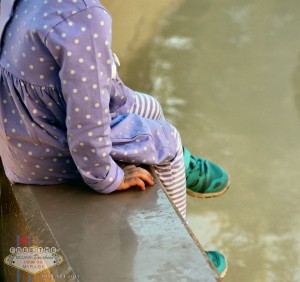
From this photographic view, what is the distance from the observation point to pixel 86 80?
4.66 feet

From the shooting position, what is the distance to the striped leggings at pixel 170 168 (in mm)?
1810

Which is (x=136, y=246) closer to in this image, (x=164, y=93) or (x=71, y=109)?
(x=71, y=109)

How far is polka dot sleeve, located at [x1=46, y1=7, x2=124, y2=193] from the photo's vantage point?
1.39m

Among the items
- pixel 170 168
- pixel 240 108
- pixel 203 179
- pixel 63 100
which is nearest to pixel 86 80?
pixel 63 100

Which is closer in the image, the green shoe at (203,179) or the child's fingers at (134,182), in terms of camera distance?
the child's fingers at (134,182)

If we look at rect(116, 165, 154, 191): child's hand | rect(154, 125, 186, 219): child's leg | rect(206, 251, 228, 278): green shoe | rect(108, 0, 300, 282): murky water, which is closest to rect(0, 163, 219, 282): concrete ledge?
rect(116, 165, 154, 191): child's hand

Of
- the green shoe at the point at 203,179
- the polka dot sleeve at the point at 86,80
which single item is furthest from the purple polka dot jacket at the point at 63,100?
the green shoe at the point at 203,179

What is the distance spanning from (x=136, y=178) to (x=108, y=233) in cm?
20

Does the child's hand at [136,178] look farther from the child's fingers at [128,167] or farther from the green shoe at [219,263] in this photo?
the green shoe at [219,263]

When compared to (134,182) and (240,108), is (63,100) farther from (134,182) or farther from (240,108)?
(240,108)

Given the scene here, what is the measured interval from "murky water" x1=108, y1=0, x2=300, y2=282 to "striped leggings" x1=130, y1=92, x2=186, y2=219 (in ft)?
1.83

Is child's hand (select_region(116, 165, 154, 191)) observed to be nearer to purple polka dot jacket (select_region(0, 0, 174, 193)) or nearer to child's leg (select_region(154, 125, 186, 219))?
purple polka dot jacket (select_region(0, 0, 174, 193))

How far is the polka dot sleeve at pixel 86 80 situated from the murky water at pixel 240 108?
3.28ft

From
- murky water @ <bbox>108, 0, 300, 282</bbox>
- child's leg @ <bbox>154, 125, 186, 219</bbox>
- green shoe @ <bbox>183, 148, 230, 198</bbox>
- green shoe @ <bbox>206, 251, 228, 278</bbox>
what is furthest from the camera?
murky water @ <bbox>108, 0, 300, 282</bbox>
